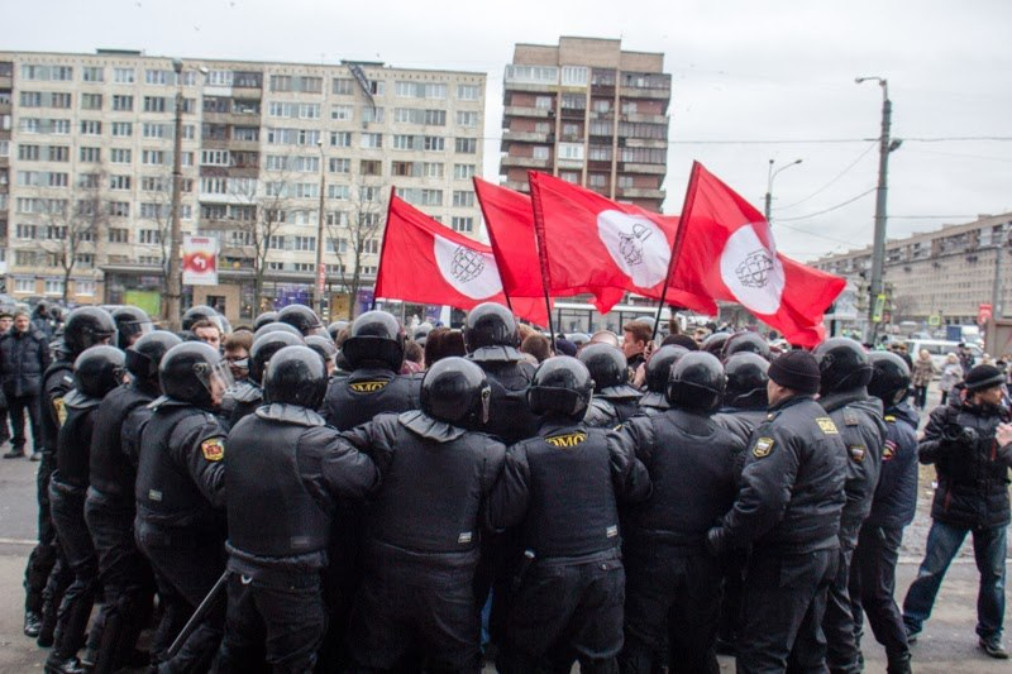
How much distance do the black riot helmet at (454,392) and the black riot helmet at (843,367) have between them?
2.30 m

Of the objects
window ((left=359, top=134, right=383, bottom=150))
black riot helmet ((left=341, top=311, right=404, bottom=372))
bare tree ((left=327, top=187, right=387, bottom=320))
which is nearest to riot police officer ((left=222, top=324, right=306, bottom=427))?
black riot helmet ((left=341, top=311, right=404, bottom=372))

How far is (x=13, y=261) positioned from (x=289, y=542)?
3126 inches

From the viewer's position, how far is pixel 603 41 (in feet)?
236

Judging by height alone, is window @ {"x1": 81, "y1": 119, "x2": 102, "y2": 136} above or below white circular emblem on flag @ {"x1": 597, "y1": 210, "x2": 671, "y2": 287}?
above

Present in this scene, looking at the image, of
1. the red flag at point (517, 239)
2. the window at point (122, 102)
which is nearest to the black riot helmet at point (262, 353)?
the red flag at point (517, 239)

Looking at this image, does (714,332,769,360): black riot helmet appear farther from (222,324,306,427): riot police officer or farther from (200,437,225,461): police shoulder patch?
(200,437,225,461): police shoulder patch

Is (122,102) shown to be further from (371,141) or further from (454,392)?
(454,392)

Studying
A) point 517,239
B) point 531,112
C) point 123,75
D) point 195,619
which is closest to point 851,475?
point 195,619

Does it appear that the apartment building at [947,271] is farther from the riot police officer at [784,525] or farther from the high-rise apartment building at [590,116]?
the riot police officer at [784,525]

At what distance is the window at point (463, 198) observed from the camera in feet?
223

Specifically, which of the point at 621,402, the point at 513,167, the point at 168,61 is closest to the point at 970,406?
the point at 621,402

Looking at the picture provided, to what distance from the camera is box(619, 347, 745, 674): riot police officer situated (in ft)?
14.3

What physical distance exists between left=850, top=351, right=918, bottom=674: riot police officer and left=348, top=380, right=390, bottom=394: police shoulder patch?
3.24 m

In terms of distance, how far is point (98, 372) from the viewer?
4945 mm
